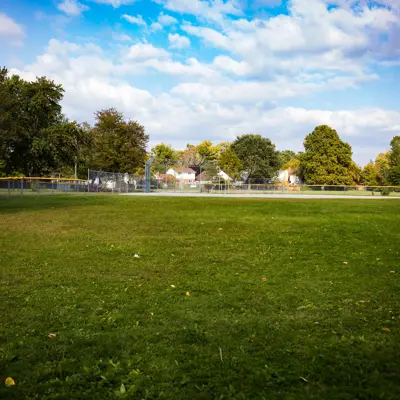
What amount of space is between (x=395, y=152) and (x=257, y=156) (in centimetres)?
2752

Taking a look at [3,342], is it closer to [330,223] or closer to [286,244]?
[286,244]

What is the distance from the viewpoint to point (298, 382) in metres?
3.04

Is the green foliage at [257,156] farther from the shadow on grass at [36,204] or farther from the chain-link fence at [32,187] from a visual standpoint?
the shadow on grass at [36,204]

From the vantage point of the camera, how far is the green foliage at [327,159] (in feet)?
239

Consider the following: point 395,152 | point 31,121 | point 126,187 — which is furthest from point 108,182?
point 395,152

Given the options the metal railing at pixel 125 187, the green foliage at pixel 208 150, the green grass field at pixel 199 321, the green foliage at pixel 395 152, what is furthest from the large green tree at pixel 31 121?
the green foliage at pixel 208 150

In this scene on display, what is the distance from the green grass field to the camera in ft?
9.98

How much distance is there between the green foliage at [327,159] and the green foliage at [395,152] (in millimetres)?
10472

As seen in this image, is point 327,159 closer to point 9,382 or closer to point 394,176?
point 394,176

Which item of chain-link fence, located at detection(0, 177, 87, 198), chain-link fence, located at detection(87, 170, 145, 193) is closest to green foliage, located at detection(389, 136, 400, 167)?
chain-link fence, located at detection(87, 170, 145, 193)

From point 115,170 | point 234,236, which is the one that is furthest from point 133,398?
point 115,170

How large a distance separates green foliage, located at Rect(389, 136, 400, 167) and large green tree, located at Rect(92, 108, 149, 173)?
51421 mm

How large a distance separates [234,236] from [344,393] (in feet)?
26.5

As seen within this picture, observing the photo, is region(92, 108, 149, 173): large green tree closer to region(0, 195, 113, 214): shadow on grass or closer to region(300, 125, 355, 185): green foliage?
region(0, 195, 113, 214): shadow on grass
